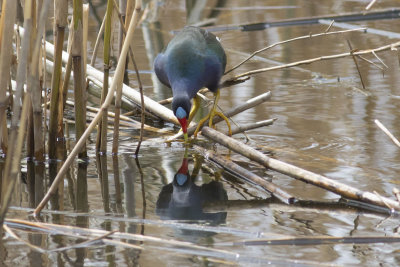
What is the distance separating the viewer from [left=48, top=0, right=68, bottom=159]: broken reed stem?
307cm

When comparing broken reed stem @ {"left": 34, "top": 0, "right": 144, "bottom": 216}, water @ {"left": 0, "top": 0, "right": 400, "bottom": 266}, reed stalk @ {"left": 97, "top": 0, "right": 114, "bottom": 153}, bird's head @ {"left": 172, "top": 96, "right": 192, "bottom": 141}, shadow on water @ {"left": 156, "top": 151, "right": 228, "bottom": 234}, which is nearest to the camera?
water @ {"left": 0, "top": 0, "right": 400, "bottom": 266}

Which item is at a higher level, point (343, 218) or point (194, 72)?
point (194, 72)

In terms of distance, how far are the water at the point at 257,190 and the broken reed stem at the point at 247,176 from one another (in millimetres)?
37

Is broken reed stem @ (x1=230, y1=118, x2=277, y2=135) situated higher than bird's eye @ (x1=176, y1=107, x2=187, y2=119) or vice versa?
bird's eye @ (x1=176, y1=107, x2=187, y2=119)

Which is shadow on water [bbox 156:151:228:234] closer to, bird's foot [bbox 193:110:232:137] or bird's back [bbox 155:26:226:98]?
bird's foot [bbox 193:110:232:137]

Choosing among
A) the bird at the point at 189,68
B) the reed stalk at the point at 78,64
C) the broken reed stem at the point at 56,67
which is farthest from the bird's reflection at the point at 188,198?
the broken reed stem at the point at 56,67

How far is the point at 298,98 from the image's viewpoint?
4359 mm

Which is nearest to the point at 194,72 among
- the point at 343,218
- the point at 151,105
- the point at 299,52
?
the point at 151,105

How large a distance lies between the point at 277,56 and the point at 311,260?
353cm

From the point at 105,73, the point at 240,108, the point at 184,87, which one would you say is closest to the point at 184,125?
the point at 184,87

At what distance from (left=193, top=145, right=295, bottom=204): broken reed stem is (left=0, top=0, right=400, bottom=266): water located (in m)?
0.04

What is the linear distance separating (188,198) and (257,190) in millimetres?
279

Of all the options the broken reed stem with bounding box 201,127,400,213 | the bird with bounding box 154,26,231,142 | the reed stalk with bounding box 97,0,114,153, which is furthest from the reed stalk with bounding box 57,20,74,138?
the broken reed stem with bounding box 201,127,400,213

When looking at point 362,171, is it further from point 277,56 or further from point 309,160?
point 277,56
